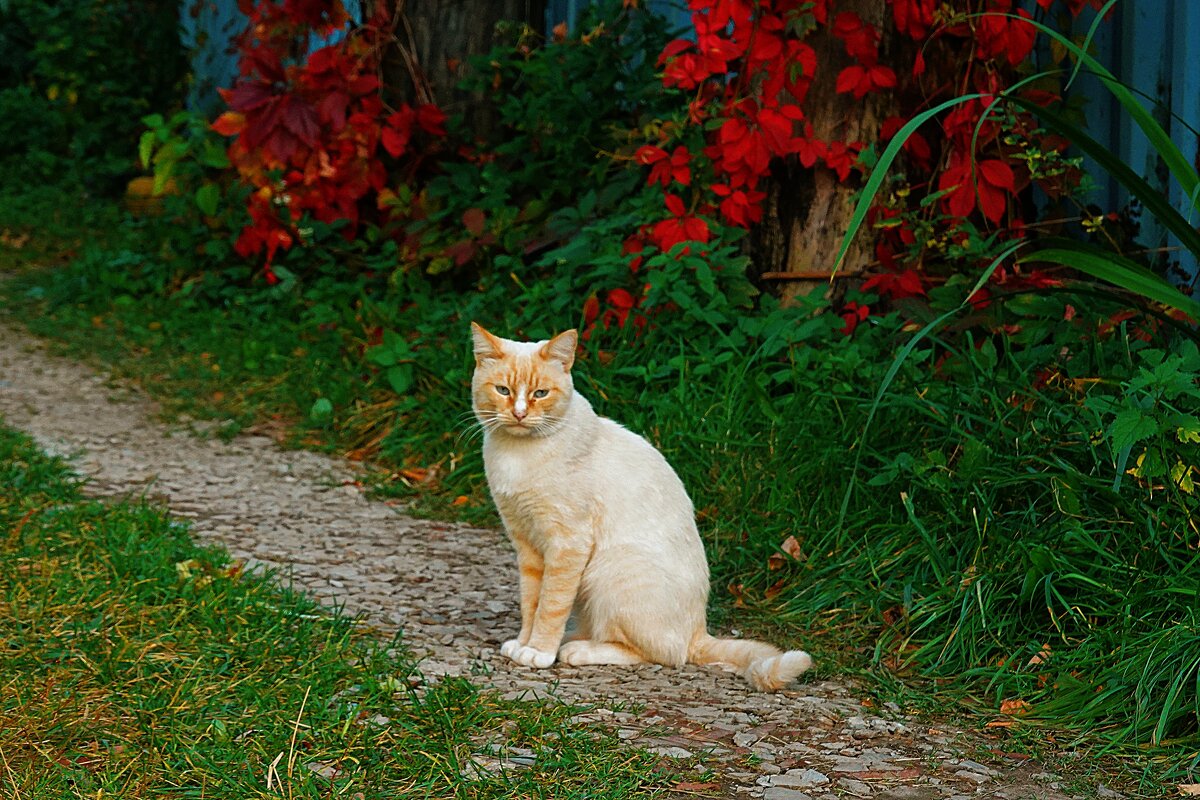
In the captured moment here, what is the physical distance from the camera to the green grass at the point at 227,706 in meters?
2.68

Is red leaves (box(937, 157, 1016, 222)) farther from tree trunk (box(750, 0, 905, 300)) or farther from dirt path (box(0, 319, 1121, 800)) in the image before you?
dirt path (box(0, 319, 1121, 800))

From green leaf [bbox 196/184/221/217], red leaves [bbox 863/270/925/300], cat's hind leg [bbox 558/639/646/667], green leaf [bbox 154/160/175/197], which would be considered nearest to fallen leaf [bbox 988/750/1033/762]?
cat's hind leg [bbox 558/639/646/667]

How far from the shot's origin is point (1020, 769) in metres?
3.00

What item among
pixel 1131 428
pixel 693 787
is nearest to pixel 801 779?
pixel 693 787

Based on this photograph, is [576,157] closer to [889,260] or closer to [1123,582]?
[889,260]

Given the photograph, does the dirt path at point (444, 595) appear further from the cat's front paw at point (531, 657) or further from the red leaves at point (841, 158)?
the red leaves at point (841, 158)

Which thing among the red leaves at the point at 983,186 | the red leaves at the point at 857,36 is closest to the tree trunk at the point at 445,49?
the red leaves at the point at 857,36

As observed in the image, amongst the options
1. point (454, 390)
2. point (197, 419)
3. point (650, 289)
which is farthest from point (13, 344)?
point (650, 289)

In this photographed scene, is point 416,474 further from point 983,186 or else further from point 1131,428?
point 1131,428

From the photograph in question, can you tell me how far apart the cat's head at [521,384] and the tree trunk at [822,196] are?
5.66 feet

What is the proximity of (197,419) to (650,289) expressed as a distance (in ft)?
7.79

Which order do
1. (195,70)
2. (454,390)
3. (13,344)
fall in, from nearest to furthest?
(454,390), (13,344), (195,70)

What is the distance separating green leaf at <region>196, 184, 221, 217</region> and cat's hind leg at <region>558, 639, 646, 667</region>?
450 centimetres

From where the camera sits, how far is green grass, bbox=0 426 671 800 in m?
2.68
